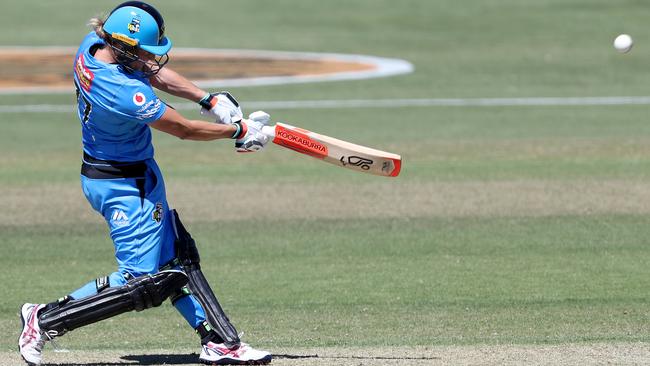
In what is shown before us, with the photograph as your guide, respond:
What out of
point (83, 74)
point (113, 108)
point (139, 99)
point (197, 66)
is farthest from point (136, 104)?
point (197, 66)

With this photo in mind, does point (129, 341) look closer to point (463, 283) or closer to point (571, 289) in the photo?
point (463, 283)

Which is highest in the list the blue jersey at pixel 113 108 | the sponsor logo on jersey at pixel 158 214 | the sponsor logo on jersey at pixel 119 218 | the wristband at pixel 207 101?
the wristband at pixel 207 101

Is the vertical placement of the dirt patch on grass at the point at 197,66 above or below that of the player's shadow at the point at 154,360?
above

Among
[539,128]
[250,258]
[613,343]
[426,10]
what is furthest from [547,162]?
[426,10]

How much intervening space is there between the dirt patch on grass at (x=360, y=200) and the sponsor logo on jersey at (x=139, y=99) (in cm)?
553

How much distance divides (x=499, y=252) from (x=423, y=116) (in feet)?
27.1

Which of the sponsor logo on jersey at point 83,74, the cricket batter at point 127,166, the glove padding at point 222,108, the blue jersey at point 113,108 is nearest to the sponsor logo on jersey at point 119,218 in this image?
the cricket batter at point 127,166

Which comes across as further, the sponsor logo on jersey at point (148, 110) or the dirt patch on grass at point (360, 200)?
the dirt patch on grass at point (360, 200)

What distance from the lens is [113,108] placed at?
Result: 638 cm

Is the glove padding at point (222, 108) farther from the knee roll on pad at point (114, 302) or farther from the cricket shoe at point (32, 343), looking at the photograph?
the cricket shoe at point (32, 343)

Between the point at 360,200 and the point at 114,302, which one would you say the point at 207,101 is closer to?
the point at 114,302

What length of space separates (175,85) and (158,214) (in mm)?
925

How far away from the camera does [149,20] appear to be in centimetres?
647

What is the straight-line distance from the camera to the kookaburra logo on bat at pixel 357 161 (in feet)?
24.1
